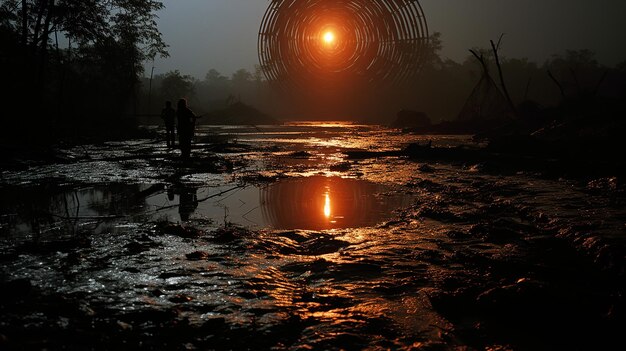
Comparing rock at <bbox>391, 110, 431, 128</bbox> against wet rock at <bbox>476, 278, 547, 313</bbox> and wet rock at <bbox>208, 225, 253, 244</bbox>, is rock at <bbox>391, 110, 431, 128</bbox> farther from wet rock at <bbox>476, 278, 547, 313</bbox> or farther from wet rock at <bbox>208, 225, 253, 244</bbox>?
wet rock at <bbox>476, 278, 547, 313</bbox>

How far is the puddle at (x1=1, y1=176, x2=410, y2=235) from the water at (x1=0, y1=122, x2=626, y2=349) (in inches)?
1.6

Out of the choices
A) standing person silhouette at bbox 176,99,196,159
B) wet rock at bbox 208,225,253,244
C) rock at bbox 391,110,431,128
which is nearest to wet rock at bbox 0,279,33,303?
wet rock at bbox 208,225,253,244

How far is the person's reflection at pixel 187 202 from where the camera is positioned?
6.17 meters

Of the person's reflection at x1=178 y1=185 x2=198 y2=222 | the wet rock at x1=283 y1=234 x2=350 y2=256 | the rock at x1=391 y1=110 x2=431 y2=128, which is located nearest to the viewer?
the wet rock at x1=283 y1=234 x2=350 y2=256

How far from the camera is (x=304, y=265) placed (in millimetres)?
4016

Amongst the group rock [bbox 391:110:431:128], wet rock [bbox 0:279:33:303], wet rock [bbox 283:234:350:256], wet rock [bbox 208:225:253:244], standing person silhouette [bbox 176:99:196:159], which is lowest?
wet rock [bbox 283:234:350:256]

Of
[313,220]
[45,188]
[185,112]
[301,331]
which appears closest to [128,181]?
[45,188]

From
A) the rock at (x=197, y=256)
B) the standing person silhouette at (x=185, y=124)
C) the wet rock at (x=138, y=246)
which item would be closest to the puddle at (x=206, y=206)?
the wet rock at (x=138, y=246)

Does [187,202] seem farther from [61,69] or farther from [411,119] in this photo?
[411,119]

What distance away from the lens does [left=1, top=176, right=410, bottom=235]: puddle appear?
18.5 feet

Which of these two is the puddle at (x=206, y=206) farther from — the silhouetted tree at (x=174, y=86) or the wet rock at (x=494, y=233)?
the silhouetted tree at (x=174, y=86)

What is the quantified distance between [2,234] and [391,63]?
231 inches

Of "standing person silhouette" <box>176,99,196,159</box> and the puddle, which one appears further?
"standing person silhouette" <box>176,99,196,159</box>

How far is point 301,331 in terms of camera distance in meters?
2.72
